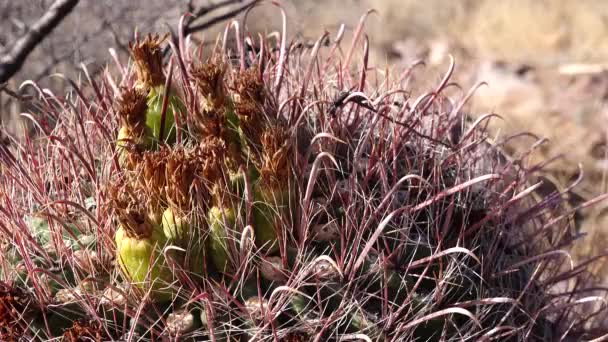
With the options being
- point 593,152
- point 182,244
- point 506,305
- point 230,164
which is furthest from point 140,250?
point 593,152

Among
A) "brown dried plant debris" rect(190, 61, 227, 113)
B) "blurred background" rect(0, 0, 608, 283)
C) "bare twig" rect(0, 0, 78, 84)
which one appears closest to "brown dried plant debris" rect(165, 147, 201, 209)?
"brown dried plant debris" rect(190, 61, 227, 113)

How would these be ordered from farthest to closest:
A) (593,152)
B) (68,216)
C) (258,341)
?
(593,152) → (68,216) → (258,341)

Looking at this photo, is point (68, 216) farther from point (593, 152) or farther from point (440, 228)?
point (593, 152)

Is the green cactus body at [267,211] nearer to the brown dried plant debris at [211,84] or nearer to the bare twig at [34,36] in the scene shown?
the brown dried plant debris at [211,84]

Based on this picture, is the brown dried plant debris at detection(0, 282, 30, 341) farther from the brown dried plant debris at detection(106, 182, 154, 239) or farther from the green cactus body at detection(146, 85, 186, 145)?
the green cactus body at detection(146, 85, 186, 145)

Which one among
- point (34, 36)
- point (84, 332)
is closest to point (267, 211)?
point (84, 332)

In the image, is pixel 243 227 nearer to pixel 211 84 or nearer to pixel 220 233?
pixel 220 233

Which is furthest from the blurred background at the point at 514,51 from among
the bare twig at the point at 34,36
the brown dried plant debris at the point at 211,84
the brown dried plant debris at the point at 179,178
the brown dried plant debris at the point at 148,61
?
the brown dried plant debris at the point at 179,178
